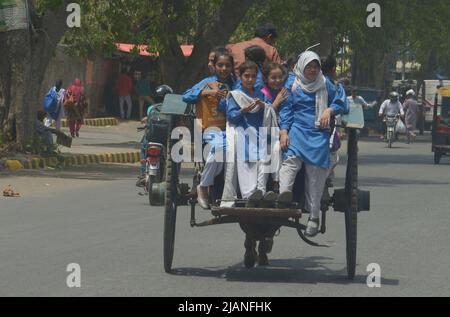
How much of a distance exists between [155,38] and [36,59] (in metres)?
4.76

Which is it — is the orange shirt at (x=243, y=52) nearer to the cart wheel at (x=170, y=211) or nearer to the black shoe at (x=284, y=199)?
the cart wheel at (x=170, y=211)

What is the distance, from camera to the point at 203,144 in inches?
410

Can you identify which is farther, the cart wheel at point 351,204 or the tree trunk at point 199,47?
the tree trunk at point 199,47

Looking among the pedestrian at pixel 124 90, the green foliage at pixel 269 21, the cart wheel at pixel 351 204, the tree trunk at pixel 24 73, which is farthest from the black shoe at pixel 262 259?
the pedestrian at pixel 124 90

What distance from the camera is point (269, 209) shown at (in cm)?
967

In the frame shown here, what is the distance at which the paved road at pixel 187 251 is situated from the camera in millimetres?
9648

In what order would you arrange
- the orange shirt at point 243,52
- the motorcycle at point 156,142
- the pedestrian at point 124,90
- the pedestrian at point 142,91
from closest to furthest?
the orange shirt at point 243,52, the motorcycle at point 156,142, the pedestrian at point 124,90, the pedestrian at point 142,91

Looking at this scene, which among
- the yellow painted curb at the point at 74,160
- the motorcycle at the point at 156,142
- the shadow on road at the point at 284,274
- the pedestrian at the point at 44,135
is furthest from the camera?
the pedestrian at the point at 44,135

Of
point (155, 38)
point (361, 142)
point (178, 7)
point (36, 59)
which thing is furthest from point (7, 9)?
point (361, 142)

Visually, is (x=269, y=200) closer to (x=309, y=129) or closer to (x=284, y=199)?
(x=284, y=199)

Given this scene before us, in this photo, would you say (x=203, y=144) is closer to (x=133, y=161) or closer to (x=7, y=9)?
(x=7, y=9)

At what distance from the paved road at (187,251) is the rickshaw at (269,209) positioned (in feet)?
1.08

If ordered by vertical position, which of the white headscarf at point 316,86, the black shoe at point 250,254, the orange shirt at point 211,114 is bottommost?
the black shoe at point 250,254

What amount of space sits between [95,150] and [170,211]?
19674mm
